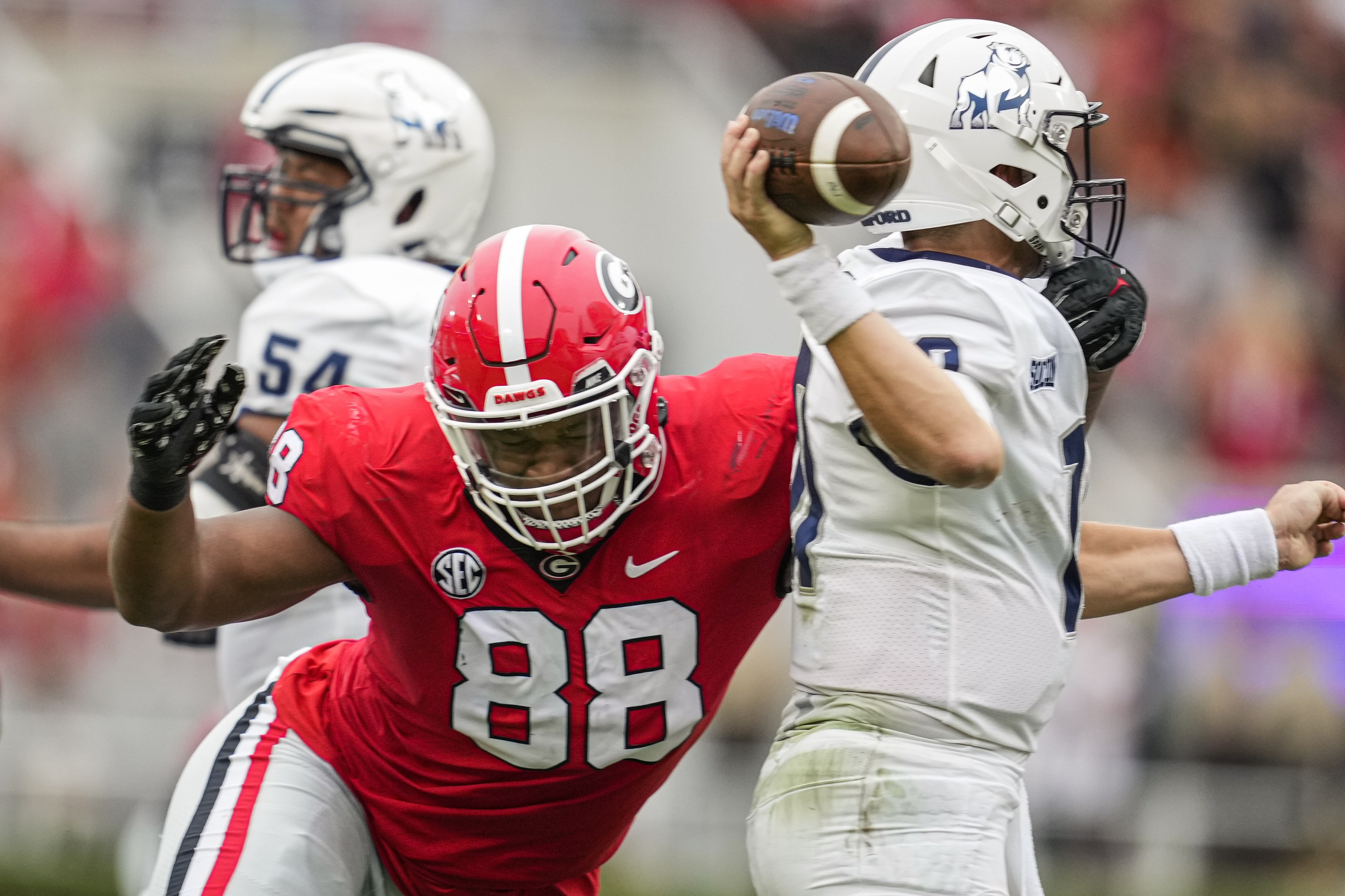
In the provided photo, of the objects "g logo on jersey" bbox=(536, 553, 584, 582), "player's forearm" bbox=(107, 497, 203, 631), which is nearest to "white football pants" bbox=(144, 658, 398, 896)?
"player's forearm" bbox=(107, 497, 203, 631)

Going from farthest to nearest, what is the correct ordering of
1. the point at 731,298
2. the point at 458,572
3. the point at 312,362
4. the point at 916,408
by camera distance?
the point at 731,298 < the point at 312,362 < the point at 458,572 < the point at 916,408

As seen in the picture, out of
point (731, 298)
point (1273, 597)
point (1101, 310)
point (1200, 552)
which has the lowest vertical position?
point (1273, 597)

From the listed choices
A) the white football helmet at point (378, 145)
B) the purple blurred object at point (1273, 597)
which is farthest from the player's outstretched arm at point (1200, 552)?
the purple blurred object at point (1273, 597)

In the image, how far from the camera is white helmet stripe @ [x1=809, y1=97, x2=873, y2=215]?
2.30 meters

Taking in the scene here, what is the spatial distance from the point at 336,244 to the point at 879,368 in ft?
7.82

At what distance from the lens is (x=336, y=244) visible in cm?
434

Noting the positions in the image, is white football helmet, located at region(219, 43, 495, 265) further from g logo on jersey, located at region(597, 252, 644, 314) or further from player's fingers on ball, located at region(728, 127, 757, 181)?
player's fingers on ball, located at region(728, 127, 757, 181)

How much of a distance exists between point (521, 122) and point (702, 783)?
375 centimetres

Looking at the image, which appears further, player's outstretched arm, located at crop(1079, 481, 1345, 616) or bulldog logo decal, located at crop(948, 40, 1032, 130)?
player's outstretched arm, located at crop(1079, 481, 1345, 616)

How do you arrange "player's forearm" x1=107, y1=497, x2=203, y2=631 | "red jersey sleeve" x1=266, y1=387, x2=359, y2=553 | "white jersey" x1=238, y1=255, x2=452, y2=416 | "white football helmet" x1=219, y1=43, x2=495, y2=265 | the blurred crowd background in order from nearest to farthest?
"player's forearm" x1=107, y1=497, x2=203, y2=631 → "red jersey sleeve" x1=266, y1=387, x2=359, y2=553 → "white jersey" x1=238, y1=255, x2=452, y2=416 → "white football helmet" x1=219, y1=43, x2=495, y2=265 → the blurred crowd background

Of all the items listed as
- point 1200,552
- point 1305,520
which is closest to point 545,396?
point 1200,552

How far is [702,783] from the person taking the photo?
7305 millimetres

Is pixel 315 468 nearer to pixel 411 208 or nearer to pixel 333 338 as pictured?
pixel 333 338

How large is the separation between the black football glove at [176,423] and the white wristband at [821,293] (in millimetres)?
845
